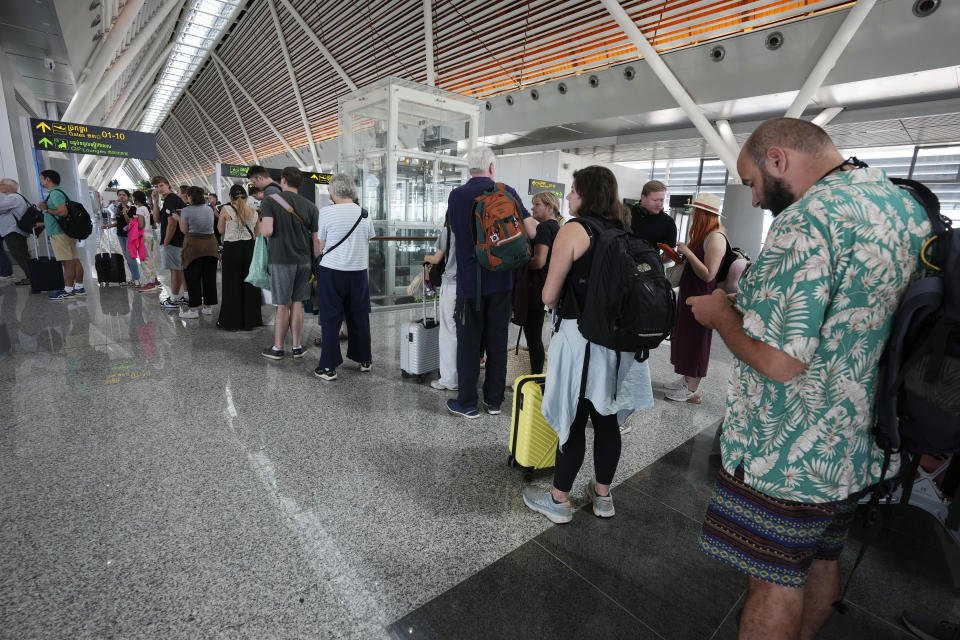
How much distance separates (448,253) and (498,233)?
2.46 feet

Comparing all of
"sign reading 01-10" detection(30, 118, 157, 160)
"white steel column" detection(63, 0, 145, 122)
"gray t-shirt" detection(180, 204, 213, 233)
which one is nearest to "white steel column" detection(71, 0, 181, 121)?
"white steel column" detection(63, 0, 145, 122)

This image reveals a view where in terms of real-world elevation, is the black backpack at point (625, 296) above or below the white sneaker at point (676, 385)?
above

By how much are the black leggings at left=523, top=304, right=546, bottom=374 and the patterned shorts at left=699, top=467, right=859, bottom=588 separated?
2591mm

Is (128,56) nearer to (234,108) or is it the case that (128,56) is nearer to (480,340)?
(234,108)

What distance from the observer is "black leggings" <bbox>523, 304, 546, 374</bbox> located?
3868 mm

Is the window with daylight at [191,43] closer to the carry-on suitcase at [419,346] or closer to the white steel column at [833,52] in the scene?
the white steel column at [833,52]

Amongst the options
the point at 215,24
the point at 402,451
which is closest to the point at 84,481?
the point at 402,451

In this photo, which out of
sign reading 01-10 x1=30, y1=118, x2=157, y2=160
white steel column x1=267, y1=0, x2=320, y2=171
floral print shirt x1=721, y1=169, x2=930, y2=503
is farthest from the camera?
white steel column x1=267, y1=0, x2=320, y2=171

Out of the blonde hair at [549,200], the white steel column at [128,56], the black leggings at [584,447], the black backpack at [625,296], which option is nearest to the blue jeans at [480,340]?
the blonde hair at [549,200]

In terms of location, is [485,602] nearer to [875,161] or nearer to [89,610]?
[89,610]

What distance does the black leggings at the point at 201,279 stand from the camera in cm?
605

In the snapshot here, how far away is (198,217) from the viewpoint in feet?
18.6

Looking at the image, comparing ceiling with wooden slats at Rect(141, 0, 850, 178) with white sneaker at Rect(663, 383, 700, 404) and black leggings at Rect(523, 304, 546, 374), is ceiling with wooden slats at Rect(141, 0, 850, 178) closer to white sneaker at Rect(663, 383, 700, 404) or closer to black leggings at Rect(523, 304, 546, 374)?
white sneaker at Rect(663, 383, 700, 404)

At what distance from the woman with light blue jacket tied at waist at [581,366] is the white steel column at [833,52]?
6.96 m
